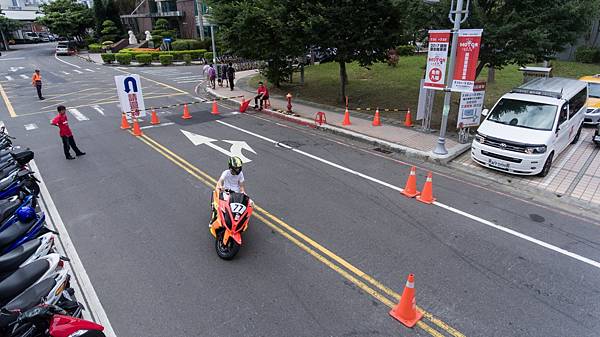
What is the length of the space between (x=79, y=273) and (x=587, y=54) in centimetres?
3658

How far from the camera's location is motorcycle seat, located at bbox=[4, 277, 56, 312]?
4409 mm

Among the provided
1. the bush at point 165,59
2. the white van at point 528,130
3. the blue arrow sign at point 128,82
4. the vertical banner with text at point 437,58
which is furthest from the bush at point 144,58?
the white van at point 528,130

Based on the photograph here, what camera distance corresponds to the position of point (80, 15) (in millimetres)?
56156

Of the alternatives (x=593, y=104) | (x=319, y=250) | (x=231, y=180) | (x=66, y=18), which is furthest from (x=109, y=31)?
(x=319, y=250)

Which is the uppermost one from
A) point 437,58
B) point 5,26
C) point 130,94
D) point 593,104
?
point 5,26

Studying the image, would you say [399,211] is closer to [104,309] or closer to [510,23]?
[104,309]

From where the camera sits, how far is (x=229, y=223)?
6.28 metres

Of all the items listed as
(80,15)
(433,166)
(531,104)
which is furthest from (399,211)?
(80,15)

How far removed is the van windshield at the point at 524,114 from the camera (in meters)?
10.3

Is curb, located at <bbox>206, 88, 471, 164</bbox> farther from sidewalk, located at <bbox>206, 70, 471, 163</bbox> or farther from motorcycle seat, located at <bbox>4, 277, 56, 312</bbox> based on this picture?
motorcycle seat, located at <bbox>4, 277, 56, 312</bbox>

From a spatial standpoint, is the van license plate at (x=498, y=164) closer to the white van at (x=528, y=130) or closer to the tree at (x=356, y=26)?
the white van at (x=528, y=130)

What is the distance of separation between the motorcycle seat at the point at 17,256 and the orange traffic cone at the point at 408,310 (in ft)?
18.1

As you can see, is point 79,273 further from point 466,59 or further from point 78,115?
point 78,115

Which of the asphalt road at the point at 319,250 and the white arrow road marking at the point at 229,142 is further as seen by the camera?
the white arrow road marking at the point at 229,142
